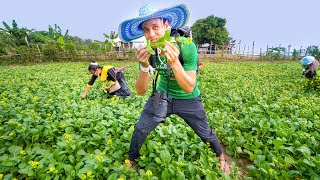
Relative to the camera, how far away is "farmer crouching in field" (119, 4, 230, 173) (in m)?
1.97

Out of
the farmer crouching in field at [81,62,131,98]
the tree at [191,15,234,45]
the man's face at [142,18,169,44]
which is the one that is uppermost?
the tree at [191,15,234,45]

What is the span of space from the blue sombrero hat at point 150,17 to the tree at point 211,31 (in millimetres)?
38336

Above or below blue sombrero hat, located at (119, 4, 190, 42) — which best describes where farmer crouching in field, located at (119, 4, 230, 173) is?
below

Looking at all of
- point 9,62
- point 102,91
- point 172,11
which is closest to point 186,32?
point 172,11

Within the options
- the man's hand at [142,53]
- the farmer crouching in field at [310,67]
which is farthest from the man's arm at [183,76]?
the farmer crouching in field at [310,67]

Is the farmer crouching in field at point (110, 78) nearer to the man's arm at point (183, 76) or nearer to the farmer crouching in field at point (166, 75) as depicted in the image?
the farmer crouching in field at point (166, 75)

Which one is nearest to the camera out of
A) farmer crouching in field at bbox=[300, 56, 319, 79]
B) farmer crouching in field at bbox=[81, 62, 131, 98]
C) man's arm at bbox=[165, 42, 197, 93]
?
man's arm at bbox=[165, 42, 197, 93]

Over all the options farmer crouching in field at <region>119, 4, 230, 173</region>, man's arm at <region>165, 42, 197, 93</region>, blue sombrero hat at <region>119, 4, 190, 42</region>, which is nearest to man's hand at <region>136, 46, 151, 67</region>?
farmer crouching in field at <region>119, 4, 230, 173</region>

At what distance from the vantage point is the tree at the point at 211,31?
38.9m

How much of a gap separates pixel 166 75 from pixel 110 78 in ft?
12.2

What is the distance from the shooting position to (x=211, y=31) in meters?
38.4

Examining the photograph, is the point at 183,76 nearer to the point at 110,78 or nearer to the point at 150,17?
the point at 150,17

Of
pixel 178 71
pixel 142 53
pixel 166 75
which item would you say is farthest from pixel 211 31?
pixel 142 53

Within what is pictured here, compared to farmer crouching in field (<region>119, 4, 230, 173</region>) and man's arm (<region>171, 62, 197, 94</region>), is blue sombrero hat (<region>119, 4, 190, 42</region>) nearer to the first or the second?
farmer crouching in field (<region>119, 4, 230, 173</region>)
